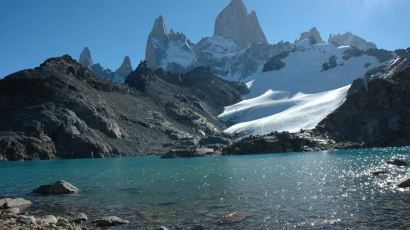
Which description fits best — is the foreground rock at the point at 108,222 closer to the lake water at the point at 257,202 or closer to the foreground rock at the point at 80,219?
the lake water at the point at 257,202

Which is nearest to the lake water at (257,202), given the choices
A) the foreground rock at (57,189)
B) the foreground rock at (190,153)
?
the foreground rock at (57,189)

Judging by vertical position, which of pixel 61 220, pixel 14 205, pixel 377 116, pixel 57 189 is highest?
pixel 377 116

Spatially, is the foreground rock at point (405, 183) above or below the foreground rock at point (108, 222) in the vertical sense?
above

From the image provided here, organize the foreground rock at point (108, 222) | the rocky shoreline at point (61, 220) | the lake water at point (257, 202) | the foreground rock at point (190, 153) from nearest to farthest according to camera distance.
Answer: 1. the rocky shoreline at point (61, 220)
2. the lake water at point (257, 202)
3. the foreground rock at point (108, 222)
4. the foreground rock at point (190, 153)

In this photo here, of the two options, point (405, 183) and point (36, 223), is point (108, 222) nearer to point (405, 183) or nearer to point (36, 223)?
point (36, 223)

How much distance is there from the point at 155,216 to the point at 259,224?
9.09 metres

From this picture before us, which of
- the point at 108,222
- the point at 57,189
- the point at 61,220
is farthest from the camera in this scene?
the point at 57,189

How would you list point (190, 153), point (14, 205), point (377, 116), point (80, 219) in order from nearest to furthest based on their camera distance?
point (80, 219) → point (14, 205) → point (377, 116) → point (190, 153)

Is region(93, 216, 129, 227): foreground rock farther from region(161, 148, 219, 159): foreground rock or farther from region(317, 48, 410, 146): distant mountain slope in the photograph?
region(317, 48, 410, 146): distant mountain slope

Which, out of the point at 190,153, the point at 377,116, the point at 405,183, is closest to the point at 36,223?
Answer: the point at 405,183

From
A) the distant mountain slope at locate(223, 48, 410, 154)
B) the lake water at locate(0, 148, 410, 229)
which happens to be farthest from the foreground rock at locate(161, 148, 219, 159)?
the lake water at locate(0, 148, 410, 229)

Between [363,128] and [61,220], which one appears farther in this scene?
[363,128]

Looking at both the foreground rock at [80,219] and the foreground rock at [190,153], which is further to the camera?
the foreground rock at [190,153]

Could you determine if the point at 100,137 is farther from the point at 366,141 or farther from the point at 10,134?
the point at 366,141
